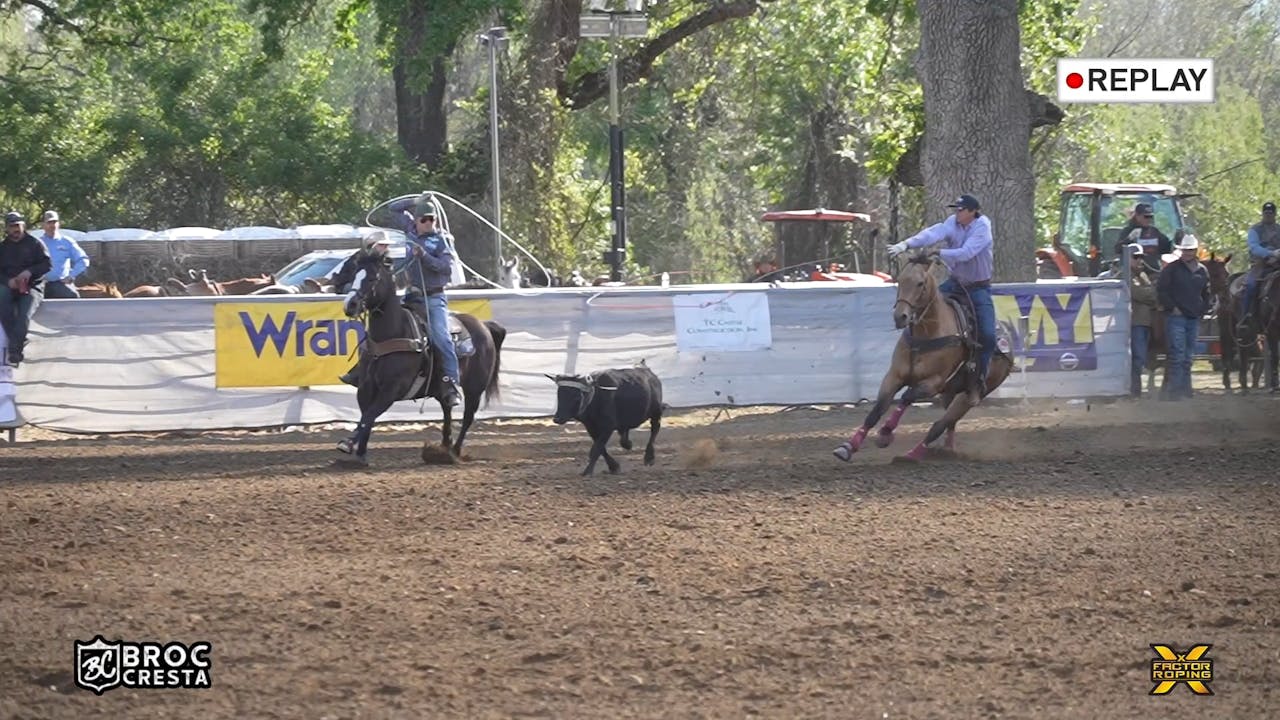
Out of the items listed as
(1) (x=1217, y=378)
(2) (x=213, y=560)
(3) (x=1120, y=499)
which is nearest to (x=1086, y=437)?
(3) (x=1120, y=499)

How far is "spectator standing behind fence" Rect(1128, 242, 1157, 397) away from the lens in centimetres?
2162

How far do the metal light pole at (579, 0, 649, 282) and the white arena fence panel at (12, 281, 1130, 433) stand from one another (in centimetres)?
554

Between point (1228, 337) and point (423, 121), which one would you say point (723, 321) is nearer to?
point (1228, 337)

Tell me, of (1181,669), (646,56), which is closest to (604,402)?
(1181,669)

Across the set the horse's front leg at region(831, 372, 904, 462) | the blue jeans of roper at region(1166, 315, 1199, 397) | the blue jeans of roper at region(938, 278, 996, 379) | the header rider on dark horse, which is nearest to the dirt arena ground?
the horse's front leg at region(831, 372, 904, 462)

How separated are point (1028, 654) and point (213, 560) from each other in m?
4.65

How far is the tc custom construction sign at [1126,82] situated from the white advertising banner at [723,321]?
587cm

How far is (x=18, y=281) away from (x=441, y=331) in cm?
515

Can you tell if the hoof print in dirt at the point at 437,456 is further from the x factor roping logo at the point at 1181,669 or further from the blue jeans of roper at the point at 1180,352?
the blue jeans of roper at the point at 1180,352

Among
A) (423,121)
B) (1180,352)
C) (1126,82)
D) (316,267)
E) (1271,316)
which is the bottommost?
(1180,352)

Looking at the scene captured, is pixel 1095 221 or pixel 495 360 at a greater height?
pixel 1095 221

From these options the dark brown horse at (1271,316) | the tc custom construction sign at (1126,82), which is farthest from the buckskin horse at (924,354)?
the dark brown horse at (1271,316)

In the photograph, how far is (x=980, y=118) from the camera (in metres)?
21.5

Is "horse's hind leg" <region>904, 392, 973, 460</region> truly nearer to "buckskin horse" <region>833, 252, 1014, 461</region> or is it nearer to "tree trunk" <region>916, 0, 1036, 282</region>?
"buckskin horse" <region>833, 252, 1014, 461</region>
